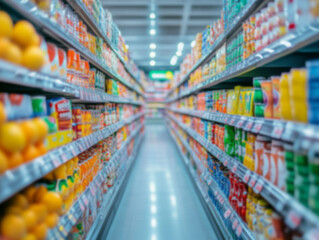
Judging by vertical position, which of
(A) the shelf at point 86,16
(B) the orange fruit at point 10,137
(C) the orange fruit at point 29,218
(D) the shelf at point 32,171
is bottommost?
(C) the orange fruit at point 29,218

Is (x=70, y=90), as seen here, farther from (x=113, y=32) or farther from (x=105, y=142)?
(x=113, y=32)

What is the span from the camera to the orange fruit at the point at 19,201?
3.70 ft

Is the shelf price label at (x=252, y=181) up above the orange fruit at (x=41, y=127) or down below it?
below

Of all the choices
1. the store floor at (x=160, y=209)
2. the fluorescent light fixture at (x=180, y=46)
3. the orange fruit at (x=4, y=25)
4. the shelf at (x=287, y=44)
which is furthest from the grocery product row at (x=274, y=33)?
the fluorescent light fixture at (x=180, y=46)

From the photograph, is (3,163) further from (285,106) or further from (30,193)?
(285,106)

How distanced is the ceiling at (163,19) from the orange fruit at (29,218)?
6917 millimetres

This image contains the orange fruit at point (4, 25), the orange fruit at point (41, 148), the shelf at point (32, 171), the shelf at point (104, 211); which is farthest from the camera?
the shelf at point (104, 211)

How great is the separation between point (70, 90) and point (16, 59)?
58 cm

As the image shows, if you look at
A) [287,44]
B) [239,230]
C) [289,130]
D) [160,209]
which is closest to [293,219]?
[289,130]

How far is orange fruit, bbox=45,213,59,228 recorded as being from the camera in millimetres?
1226

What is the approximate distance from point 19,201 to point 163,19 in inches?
335

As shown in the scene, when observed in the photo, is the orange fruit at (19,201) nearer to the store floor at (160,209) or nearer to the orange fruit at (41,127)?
the orange fruit at (41,127)

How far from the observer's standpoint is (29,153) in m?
1.12

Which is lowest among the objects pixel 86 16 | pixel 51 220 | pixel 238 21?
pixel 51 220
